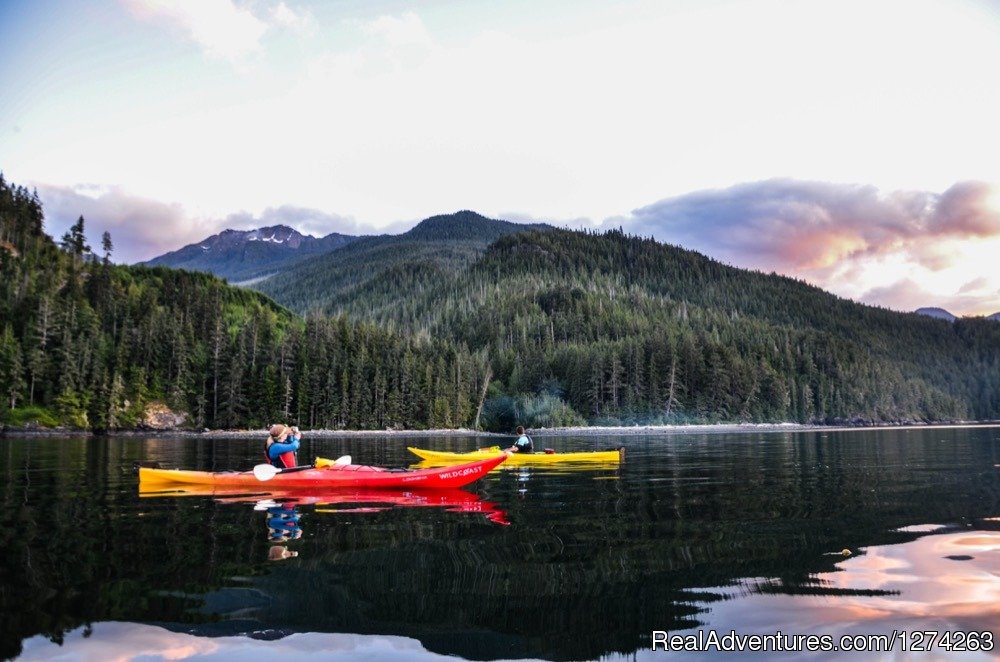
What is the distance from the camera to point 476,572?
594 inches

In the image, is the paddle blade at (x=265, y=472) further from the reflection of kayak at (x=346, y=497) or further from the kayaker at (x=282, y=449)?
the kayaker at (x=282, y=449)

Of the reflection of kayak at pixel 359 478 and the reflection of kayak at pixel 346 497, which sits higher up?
the reflection of kayak at pixel 359 478

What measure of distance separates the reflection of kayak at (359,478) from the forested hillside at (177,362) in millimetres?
106507

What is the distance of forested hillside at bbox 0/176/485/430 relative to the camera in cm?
12712

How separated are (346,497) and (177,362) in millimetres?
133760

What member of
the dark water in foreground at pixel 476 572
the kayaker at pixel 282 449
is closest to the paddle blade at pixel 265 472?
the dark water in foreground at pixel 476 572

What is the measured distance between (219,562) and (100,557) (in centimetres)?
306

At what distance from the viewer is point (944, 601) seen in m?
12.9

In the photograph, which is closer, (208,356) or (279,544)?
(279,544)

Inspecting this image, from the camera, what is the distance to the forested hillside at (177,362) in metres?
127

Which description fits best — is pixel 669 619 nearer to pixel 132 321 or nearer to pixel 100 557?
pixel 100 557

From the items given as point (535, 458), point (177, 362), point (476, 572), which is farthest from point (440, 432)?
point (476, 572)

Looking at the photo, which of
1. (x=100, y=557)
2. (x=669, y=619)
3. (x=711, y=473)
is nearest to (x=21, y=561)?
(x=100, y=557)

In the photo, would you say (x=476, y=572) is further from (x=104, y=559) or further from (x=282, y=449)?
(x=282, y=449)
